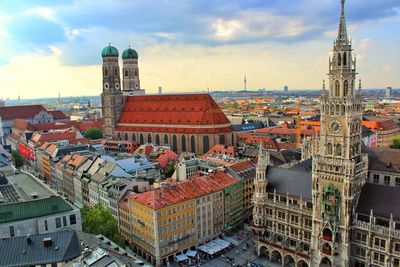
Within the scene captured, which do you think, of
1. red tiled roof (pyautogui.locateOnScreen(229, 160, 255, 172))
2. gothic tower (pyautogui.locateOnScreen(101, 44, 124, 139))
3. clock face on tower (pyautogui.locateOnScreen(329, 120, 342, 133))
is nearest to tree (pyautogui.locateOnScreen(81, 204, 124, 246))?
red tiled roof (pyautogui.locateOnScreen(229, 160, 255, 172))

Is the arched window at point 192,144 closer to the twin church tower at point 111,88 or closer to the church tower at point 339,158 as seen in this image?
the twin church tower at point 111,88

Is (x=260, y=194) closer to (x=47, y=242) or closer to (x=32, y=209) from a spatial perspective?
(x=47, y=242)

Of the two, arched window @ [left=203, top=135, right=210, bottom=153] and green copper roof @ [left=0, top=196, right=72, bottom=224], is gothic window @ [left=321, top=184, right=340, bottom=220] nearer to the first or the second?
green copper roof @ [left=0, top=196, right=72, bottom=224]

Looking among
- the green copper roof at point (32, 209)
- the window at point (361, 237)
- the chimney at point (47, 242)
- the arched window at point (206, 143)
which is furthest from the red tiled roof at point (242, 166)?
the chimney at point (47, 242)

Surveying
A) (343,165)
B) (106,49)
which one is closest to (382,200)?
(343,165)

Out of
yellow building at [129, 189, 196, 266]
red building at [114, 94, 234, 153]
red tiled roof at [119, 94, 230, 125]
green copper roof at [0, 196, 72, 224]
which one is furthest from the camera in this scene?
red tiled roof at [119, 94, 230, 125]

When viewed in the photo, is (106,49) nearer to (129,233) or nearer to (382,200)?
(129,233)

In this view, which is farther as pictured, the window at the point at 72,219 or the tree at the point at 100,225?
the tree at the point at 100,225
